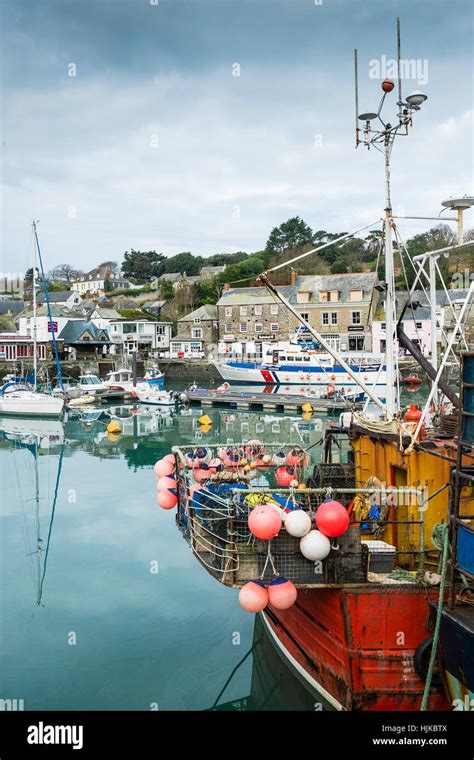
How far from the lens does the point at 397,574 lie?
8.56 m

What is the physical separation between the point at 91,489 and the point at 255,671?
14072 millimetres

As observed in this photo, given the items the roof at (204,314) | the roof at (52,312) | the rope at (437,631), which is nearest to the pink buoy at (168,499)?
the rope at (437,631)

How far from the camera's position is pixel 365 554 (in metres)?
8.34

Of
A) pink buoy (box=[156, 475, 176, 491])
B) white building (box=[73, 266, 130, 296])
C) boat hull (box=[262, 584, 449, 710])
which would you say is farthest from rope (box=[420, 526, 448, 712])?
white building (box=[73, 266, 130, 296])

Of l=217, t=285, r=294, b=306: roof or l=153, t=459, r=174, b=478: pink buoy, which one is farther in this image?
l=217, t=285, r=294, b=306: roof

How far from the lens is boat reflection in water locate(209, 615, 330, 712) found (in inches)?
396

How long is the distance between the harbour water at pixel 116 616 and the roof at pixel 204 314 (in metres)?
50.8

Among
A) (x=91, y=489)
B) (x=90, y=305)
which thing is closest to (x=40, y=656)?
(x=91, y=489)

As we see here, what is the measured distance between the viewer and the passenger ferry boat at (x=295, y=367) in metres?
53.4

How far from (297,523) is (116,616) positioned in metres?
7.14

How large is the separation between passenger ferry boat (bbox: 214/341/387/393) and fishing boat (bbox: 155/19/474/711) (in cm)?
4154

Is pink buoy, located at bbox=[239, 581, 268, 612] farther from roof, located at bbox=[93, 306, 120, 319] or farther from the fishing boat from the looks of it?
roof, located at bbox=[93, 306, 120, 319]

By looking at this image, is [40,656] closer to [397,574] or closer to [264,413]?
[397,574]

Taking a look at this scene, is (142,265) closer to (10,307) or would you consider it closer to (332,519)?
(10,307)
